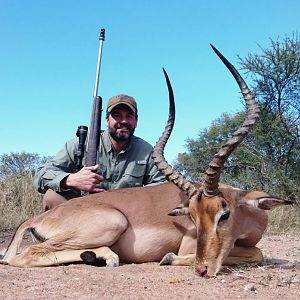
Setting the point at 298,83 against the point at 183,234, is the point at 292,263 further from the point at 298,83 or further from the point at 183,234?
the point at 298,83

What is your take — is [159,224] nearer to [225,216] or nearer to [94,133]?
[225,216]

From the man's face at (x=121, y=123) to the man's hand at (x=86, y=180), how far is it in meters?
0.82

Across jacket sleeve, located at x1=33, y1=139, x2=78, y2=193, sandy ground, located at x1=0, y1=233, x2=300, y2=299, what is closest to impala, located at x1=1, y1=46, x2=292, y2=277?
sandy ground, located at x1=0, y1=233, x2=300, y2=299

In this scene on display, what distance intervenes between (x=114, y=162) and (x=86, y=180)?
839 millimetres

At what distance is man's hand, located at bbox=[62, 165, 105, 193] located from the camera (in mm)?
5621

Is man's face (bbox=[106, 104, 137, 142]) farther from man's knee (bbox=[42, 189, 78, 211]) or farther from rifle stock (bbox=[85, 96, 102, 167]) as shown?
man's knee (bbox=[42, 189, 78, 211])

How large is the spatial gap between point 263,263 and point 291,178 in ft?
26.4

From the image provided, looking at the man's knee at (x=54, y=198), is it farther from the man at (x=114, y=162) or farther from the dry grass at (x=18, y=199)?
the dry grass at (x=18, y=199)

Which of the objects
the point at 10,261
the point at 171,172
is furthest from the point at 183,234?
the point at 10,261

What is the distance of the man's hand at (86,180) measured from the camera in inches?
221

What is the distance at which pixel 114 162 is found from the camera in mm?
6398

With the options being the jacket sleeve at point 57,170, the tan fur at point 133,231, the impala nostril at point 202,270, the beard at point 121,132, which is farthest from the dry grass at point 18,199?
the impala nostril at point 202,270

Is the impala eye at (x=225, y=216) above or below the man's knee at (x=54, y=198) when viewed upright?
above

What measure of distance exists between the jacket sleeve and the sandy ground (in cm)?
165
